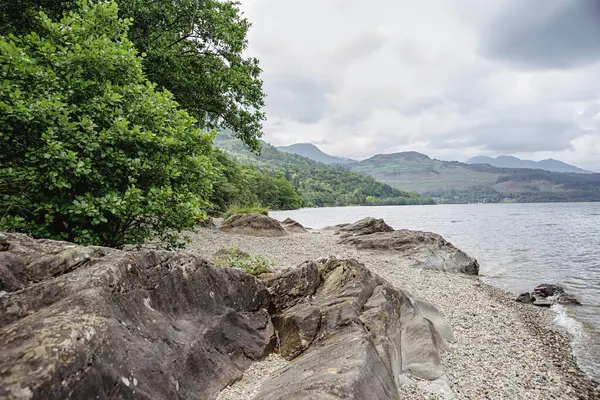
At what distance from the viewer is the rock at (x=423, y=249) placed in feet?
69.1

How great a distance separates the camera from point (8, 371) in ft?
9.48

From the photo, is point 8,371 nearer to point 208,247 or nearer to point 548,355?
point 548,355

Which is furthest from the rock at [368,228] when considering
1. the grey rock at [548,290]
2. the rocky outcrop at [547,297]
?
the rocky outcrop at [547,297]

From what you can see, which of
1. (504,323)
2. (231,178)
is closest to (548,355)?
(504,323)

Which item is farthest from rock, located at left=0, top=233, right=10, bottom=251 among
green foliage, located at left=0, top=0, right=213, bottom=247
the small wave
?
the small wave

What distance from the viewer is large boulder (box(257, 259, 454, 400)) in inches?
171

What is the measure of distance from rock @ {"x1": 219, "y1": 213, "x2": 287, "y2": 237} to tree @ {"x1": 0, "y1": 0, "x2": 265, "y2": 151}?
1014 centimetres

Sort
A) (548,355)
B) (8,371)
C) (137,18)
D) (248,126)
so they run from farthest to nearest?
(248,126), (137,18), (548,355), (8,371)

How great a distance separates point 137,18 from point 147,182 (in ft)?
32.7

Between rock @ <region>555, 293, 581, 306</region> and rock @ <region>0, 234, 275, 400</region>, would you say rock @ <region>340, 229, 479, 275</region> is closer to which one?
rock @ <region>555, 293, 581, 306</region>

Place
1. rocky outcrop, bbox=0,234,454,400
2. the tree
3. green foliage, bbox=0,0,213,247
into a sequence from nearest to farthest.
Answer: rocky outcrop, bbox=0,234,454,400 < green foliage, bbox=0,0,213,247 < the tree

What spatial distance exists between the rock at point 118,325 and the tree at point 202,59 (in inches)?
425

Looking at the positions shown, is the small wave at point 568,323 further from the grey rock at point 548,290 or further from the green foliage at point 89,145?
the green foliage at point 89,145

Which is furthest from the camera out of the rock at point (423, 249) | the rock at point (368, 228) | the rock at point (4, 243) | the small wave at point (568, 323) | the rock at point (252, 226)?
the rock at point (368, 228)
